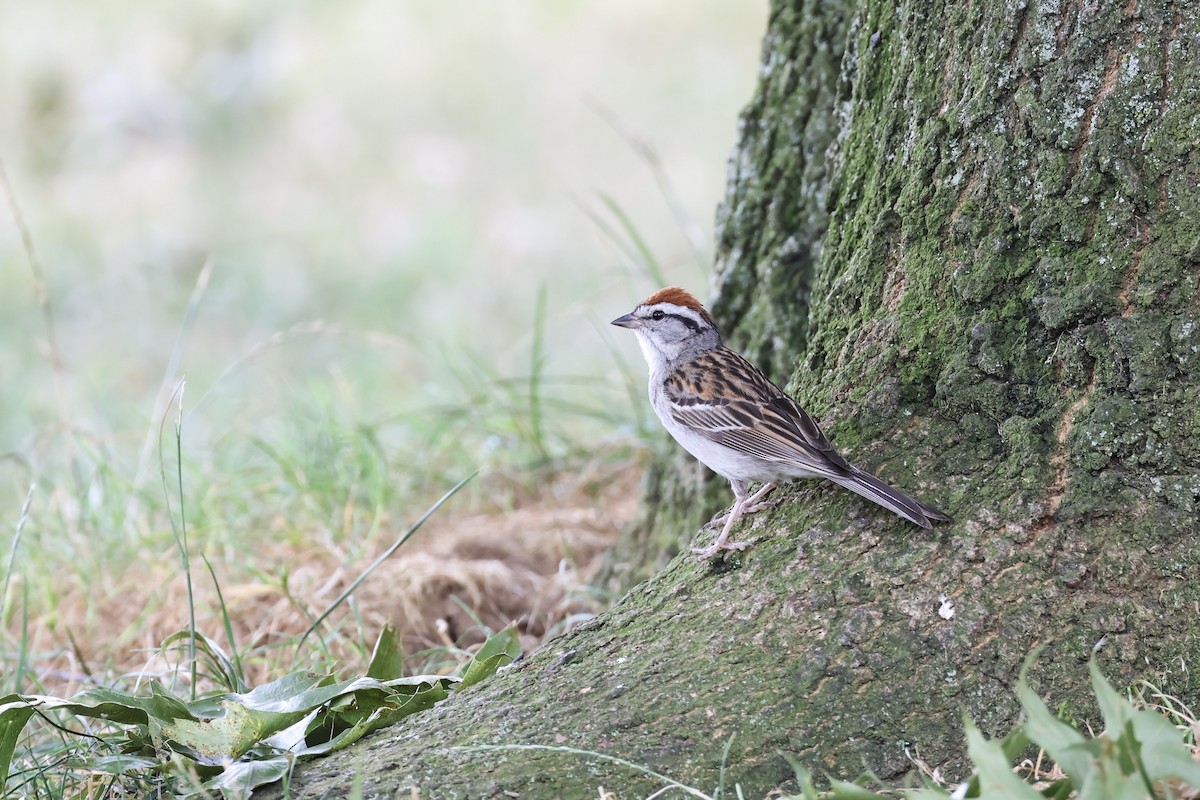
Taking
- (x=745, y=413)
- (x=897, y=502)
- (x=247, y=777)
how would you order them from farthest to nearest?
(x=745, y=413) → (x=897, y=502) → (x=247, y=777)

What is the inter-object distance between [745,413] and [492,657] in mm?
1260

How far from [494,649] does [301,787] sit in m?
0.98

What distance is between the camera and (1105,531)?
3115 millimetres

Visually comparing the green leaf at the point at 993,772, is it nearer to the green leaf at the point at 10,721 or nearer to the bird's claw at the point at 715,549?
the bird's claw at the point at 715,549

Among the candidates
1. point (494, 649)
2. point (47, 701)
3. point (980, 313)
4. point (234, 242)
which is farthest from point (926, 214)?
point (234, 242)

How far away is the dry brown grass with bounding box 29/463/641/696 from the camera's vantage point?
189 inches

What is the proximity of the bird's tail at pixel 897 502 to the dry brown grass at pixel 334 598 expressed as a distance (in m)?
Result: 1.61

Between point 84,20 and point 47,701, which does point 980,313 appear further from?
point 84,20

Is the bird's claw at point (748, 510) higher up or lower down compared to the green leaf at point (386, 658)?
higher up

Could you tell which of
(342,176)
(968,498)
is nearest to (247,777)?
(968,498)

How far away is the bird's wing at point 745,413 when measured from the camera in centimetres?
354

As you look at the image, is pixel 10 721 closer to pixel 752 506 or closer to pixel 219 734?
pixel 219 734

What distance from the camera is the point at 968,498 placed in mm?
3279

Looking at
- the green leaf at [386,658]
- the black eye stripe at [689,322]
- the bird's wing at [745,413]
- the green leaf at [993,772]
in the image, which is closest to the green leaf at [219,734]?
the green leaf at [386,658]
